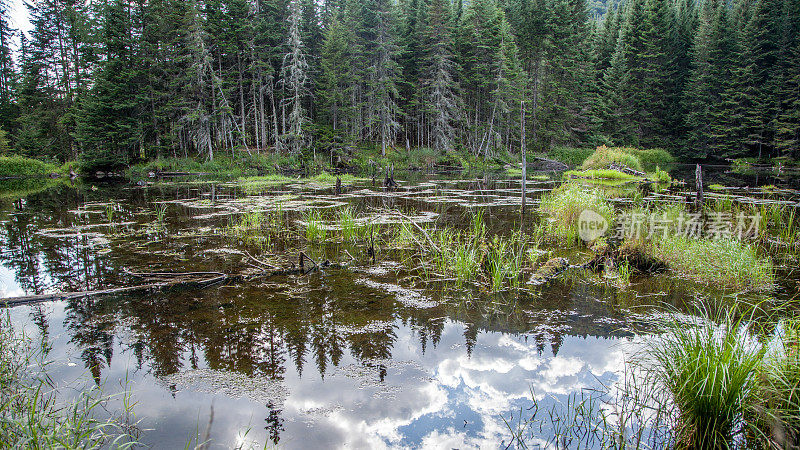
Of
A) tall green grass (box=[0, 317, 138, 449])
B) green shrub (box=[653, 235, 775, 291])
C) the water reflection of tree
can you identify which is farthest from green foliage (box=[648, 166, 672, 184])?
tall green grass (box=[0, 317, 138, 449])

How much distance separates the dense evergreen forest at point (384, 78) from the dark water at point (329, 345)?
28.3 metres

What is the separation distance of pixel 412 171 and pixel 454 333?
31.5m

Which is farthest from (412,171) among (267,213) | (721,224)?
(721,224)

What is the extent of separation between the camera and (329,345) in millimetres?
4676

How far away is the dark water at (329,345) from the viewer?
350 cm

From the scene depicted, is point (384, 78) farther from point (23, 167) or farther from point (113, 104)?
point (23, 167)

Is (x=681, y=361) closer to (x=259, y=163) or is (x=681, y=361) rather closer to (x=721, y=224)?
(x=721, y=224)

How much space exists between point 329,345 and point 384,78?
33896 millimetres

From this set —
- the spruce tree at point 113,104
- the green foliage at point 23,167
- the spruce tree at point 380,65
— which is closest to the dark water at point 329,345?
the spruce tree at point 113,104

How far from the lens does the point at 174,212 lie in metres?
13.6

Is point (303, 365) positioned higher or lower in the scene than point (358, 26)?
lower

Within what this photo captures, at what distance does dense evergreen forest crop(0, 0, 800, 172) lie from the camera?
32.5 meters

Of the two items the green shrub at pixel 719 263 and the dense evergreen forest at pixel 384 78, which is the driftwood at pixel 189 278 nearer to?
the green shrub at pixel 719 263

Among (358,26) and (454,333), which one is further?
(358,26)
